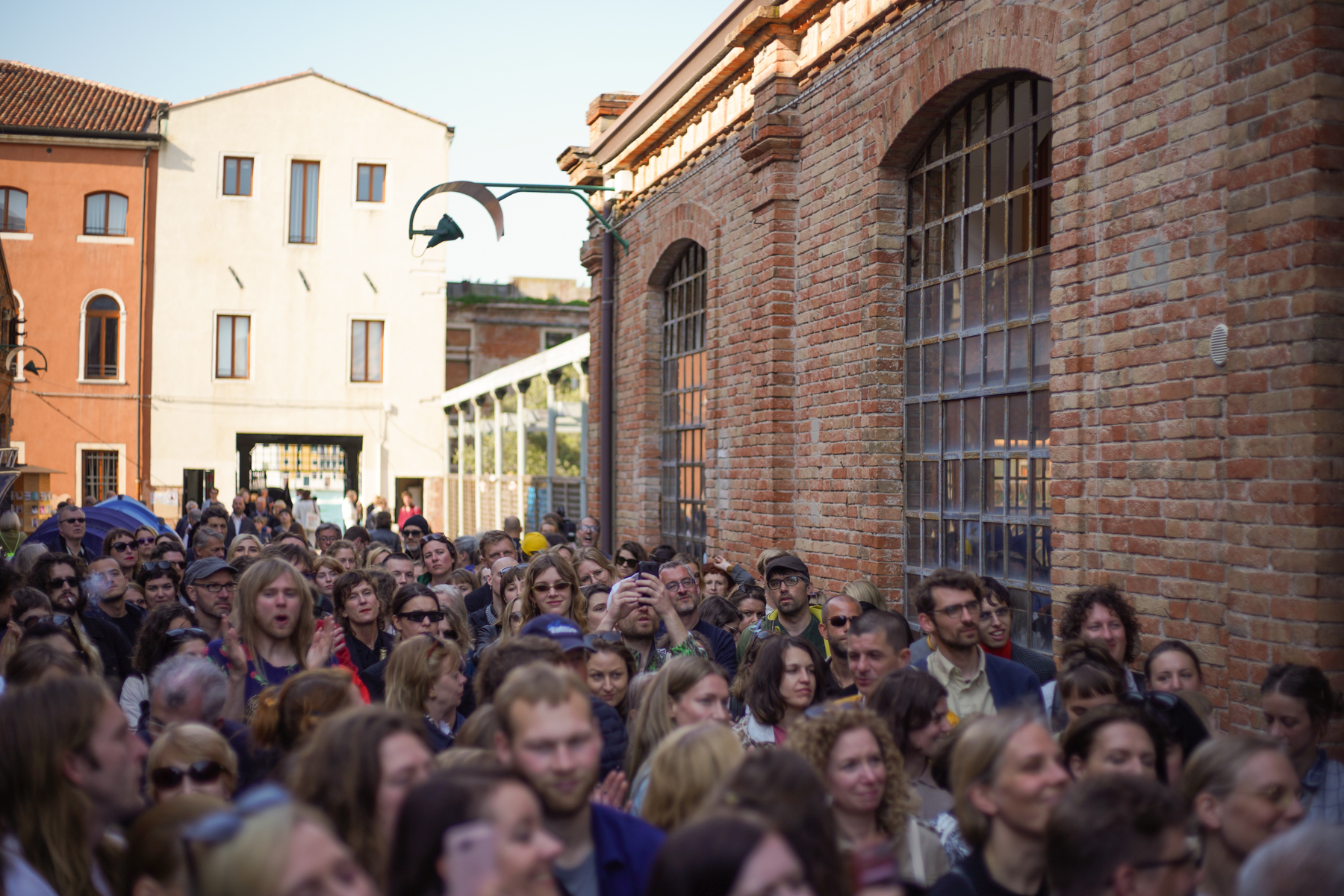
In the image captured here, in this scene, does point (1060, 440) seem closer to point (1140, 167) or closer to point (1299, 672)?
point (1140, 167)

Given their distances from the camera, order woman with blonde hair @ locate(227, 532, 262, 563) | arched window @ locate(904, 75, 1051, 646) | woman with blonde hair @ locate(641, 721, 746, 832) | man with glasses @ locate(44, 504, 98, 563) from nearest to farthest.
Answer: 1. woman with blonde hair @ locate(641, 721, 746, 832)
2. arched window @ locate(904, 75, 1051, 646)
3. woman with blonde hair @ locate(227, 532, 262, 563)
4. man with glasses @ locate(44, 504, 98, 563)

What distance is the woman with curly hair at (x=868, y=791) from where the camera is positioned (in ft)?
12.0

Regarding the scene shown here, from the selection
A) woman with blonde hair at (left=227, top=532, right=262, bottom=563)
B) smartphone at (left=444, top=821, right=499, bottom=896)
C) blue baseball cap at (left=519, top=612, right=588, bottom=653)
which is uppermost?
woman with blonde hair at (left=227, top=532, right=262, bottom=563)

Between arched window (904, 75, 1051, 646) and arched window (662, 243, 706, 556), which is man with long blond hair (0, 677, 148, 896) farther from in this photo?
arched window (662, 243, 706, 556)

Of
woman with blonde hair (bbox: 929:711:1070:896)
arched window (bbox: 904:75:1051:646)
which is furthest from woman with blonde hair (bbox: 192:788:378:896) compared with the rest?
arched window (bbox: 904:75:1051:646)

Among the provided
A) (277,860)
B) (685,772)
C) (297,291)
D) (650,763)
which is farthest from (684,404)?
(297,291)

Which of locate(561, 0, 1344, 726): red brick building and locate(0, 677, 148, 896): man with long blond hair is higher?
locate(561, 0, 1344, 726): red brick building

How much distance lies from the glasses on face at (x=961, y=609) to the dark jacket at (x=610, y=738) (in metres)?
1.61

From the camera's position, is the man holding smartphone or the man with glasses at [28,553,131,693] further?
the man with glasses at [28,553,131,693]

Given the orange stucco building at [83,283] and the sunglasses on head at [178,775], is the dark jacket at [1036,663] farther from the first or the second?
the orange stucco building at [83,283]

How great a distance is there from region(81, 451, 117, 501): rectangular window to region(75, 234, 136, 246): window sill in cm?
537

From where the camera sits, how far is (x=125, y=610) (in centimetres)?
807

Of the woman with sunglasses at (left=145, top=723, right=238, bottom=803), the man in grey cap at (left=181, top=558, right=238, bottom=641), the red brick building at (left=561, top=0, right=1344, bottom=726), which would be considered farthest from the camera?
the man in grey cap at (left=181, top=558, right=238, bottom=641)

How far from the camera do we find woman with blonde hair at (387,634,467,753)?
5211mm
